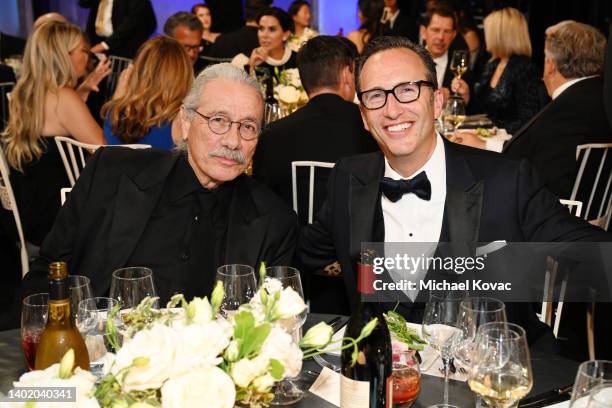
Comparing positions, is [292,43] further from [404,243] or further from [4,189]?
[404,243]

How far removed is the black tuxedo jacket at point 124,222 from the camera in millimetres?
2457

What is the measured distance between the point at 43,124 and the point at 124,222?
2000mm

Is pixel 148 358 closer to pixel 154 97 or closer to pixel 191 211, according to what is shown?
pixel 191 211

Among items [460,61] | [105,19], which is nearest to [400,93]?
[460,61]

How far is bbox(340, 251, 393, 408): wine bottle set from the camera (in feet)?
4.46

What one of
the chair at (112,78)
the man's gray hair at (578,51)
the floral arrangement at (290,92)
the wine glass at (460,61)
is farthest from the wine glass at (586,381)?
the chair at (112,78)

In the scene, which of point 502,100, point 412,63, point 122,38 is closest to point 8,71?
point 122,38

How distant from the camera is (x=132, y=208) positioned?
250 cm

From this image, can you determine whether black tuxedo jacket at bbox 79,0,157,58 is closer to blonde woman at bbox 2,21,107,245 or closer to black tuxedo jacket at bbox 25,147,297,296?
blonde woman at bbox 2,21,107,245

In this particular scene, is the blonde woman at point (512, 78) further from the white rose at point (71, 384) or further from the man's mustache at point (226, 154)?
the white rose at point (71, 384)

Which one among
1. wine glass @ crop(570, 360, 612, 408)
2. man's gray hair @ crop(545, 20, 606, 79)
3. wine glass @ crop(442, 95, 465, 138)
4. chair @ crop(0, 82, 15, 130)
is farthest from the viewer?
chair @ crop(0, 82, 15, 130)

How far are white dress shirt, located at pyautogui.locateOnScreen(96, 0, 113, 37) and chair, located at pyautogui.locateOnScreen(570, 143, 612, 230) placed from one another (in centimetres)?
588

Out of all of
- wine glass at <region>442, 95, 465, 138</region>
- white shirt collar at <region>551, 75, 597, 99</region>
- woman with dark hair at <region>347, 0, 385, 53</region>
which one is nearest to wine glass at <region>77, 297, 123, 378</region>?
wine glass at <region>442, 95, 465, 138</region>

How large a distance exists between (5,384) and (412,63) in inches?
57.8
